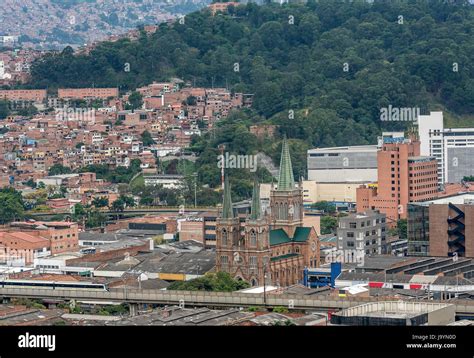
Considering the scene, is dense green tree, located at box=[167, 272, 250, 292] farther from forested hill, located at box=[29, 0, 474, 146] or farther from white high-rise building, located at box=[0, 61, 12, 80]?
white high-rise building, located at box=[0, 61, 12, 80]

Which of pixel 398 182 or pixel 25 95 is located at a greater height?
pixel 25 95

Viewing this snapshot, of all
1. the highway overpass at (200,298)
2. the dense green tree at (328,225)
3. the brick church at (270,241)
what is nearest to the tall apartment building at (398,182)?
the dense green tree at (328,225)

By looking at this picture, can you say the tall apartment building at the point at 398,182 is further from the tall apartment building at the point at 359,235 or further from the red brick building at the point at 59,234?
the red brick building at the point at 59,234

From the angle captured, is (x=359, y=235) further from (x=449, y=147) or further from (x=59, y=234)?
(x=449, y=147)

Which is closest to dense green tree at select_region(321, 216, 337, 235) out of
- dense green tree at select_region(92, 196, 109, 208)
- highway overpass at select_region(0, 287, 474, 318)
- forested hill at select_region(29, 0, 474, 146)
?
dense green tree at select_region(92, 196, 109, 208)

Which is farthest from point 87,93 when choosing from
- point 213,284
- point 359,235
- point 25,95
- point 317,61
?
point 213,284
